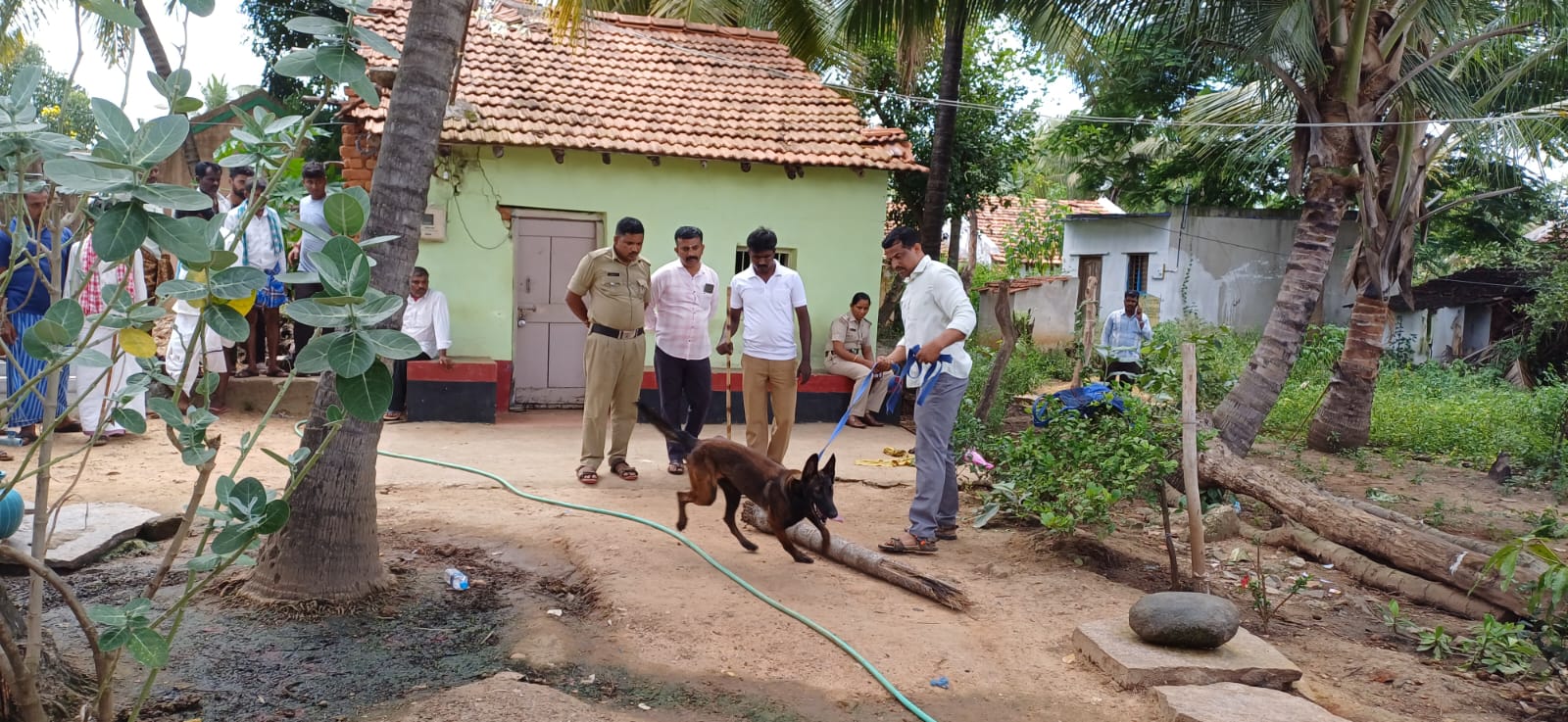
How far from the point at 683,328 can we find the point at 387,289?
10.7 ft

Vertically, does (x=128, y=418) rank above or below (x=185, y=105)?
below

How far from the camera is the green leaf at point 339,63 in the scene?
2.57 meters

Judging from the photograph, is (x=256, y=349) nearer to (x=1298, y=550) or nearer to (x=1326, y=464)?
(x=1298, y=550)

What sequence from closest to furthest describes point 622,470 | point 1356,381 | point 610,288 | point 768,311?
point 610,288
point 768,311
point 622,470
point 1356,381

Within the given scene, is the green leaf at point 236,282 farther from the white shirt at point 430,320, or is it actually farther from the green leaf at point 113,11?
the white shirt at point 430,320

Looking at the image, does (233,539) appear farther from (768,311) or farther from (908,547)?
(768,311)

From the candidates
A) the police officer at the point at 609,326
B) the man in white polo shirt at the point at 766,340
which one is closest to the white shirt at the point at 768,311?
the man in white polo shirt at the point at 766,340

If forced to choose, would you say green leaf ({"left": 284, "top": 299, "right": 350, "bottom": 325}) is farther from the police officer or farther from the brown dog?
the police officer

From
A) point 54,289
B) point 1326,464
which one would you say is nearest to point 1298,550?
point 1326,464

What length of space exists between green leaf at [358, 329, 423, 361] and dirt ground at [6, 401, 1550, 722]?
67.6 inches

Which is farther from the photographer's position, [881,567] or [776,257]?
[776,257]

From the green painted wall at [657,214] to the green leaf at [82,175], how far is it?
8.71m

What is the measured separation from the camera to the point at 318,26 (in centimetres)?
255

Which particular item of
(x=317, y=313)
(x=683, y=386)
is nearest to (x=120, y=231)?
(x=317, y=313)
